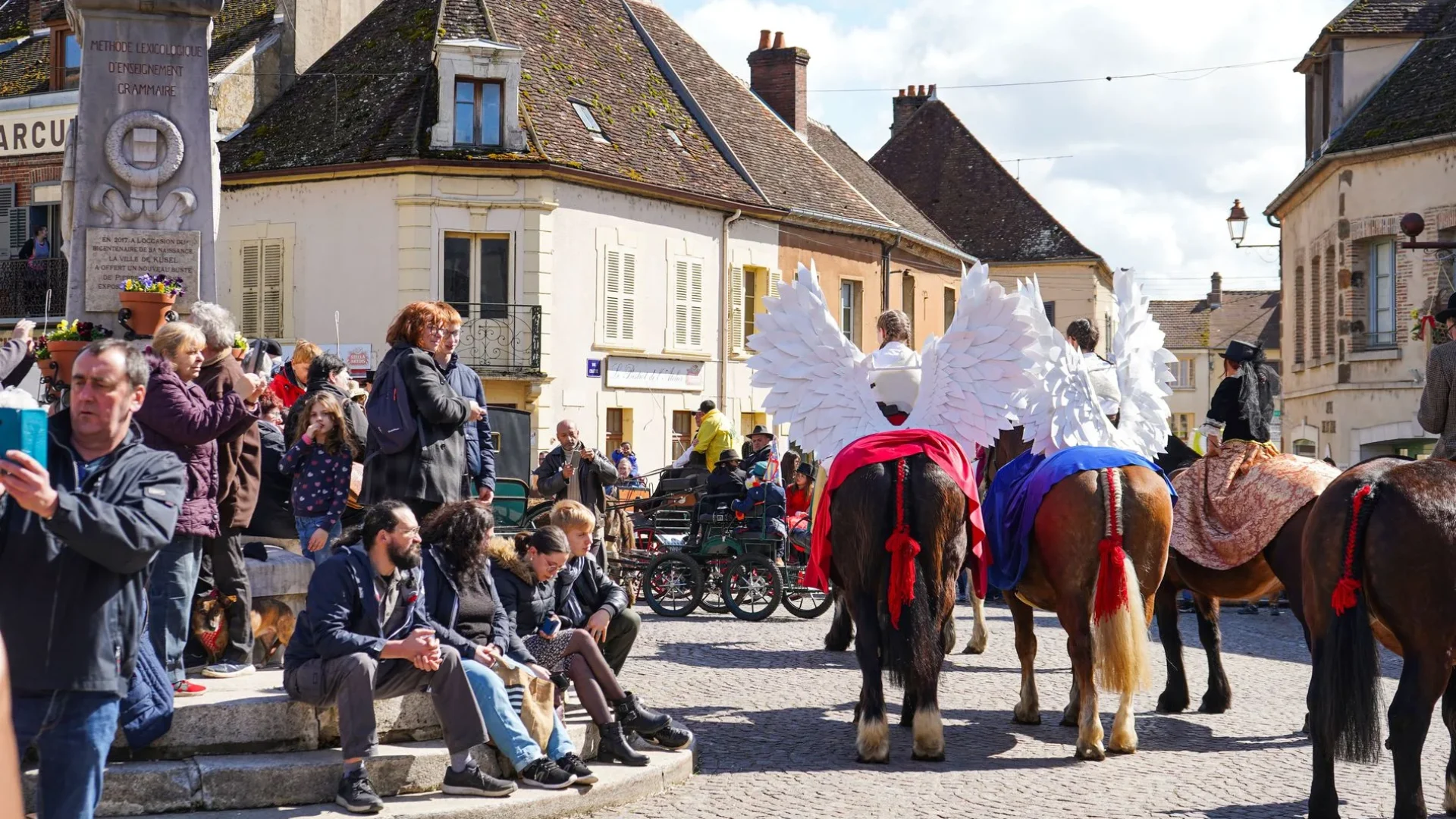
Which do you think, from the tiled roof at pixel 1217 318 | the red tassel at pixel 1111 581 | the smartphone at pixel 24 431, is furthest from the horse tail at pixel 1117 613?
the tiled roof at pixel 1217 318

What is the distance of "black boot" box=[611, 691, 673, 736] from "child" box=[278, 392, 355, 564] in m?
1.75

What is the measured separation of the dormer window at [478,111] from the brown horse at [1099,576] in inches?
787

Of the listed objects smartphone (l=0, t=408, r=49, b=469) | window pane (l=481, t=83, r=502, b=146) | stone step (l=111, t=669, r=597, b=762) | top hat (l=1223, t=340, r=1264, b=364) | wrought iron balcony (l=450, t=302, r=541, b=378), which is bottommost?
stone step (l=111, t=669, r=597, b=762)

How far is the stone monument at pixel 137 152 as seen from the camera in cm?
1032

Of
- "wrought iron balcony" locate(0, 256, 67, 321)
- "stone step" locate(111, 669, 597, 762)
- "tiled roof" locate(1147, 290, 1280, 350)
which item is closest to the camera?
"stone step" locate(111, 669, 597, 762)

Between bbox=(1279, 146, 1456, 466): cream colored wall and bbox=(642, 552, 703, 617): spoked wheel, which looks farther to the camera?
bbox=(1279, 146, 1456, 466): cream colored wall

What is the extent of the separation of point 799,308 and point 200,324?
3.23m

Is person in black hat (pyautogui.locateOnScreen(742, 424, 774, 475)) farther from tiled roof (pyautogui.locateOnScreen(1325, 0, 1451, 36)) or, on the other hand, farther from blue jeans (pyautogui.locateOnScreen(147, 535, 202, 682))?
tiled roof (pyautogui.locateOnScreen(1325, 0, 1451, 36))

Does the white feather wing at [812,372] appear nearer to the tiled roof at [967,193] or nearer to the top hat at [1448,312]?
the top hat at [1448,312]

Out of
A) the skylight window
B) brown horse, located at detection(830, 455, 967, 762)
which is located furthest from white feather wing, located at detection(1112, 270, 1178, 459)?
the skylight window

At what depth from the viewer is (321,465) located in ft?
27.4

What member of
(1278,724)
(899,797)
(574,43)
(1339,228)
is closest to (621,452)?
(574,43)

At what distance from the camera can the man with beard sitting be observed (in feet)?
21.6

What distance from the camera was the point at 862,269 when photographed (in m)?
35.3
